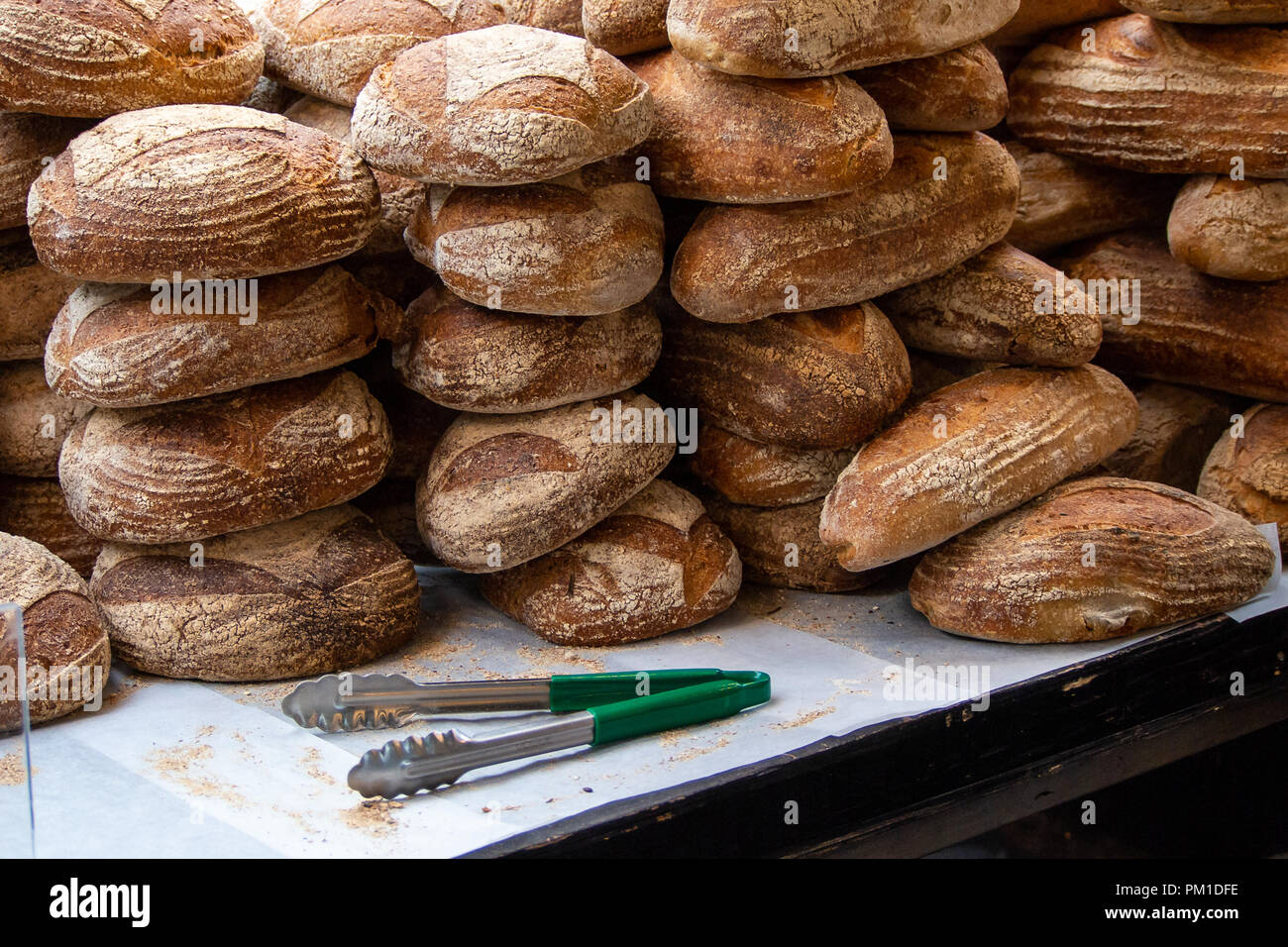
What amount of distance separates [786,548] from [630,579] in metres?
0.25

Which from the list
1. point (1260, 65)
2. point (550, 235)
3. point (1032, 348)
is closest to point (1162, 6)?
point (1260, 65)

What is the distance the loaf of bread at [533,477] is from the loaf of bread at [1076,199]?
0.65 metres

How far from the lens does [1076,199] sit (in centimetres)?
189

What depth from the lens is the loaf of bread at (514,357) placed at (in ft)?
5.07

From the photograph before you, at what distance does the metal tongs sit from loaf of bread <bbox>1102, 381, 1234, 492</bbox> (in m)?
0.78

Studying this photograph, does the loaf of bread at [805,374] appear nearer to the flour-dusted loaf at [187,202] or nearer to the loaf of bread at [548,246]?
the loaf of bread at [548,246]

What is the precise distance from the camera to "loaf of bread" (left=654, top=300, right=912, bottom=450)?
5.30 feet

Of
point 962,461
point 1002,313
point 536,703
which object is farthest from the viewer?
point 1002,313

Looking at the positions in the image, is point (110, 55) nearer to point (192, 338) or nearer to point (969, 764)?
point (192, 338)

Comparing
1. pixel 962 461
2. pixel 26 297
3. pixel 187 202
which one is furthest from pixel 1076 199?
pixel 26 297

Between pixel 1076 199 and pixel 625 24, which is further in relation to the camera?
pixel 1076 199

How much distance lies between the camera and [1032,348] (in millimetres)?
1666

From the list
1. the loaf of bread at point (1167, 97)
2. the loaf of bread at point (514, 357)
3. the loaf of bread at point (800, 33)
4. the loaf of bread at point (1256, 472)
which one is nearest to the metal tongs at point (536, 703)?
the loaf of bread at point (514, 357)

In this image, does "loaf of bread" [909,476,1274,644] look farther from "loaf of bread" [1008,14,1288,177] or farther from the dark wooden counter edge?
"loaf of bread" [1008,14,1288,177]
